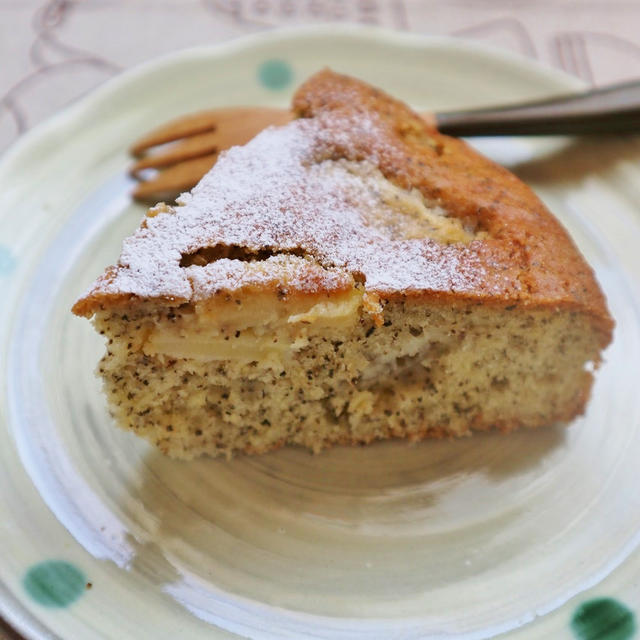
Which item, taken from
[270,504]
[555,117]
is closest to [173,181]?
[270,504]

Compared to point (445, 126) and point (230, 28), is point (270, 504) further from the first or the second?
point (230, 28)

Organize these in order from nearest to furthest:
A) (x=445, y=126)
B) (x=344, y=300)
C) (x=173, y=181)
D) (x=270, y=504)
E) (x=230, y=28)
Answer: (x=344, y=300), (x=270, y=504), (x=173, y=181), (x=445, y=126), (x=230, y=28)

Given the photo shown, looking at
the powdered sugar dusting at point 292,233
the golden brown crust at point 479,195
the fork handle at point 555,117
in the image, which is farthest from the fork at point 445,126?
the powdered sugar dusting at point 292,233

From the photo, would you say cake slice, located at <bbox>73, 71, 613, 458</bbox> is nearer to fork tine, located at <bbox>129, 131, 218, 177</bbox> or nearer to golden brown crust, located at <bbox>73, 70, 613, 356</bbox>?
golden brown crust, located at <bbox>73, 70, 613, 356</bbox>

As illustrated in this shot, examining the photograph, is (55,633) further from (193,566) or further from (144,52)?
(144,52)

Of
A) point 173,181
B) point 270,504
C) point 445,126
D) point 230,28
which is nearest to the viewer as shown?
point 270,504

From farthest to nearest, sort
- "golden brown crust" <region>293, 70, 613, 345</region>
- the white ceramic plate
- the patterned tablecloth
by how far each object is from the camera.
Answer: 1. the patterned tablecloth
2. "golden brown crust" <region>293, 70, 613, 345</region>
3. the white ceramic plate

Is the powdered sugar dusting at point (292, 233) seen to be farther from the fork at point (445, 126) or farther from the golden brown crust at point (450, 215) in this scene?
the fork at point (445, 126)

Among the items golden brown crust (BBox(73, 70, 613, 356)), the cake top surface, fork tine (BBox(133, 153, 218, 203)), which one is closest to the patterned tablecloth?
fork tine (BBox(133, 153, 218, 203))
